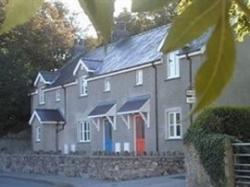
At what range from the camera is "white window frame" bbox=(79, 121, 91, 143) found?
132 feet

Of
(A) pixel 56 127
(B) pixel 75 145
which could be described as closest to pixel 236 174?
(B) pixel 75 145

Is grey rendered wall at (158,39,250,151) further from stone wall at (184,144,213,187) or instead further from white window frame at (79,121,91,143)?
white window frame at (79,121,91,143)

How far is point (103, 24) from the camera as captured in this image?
77cm

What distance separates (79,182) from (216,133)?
8553mm

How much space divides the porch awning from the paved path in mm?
10811

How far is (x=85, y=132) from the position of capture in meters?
40.8

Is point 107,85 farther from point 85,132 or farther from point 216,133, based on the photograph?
point 216,133

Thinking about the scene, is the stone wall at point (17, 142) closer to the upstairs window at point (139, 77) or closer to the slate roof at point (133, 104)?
the slate roof at point (133, 104)

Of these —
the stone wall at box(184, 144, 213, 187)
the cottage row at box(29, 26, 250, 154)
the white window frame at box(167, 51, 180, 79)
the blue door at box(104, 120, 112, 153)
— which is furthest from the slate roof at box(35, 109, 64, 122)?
the stone wall at box(184, 144, 213, 187)

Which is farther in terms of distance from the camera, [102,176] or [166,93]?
[166,93]

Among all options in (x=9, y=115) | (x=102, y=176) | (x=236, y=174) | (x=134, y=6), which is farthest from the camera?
(x=9, y=115)

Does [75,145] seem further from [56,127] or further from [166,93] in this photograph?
[166,93]

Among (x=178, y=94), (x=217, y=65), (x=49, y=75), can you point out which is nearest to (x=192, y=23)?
(x=217, y=65)

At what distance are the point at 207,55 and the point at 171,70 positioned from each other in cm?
3090
